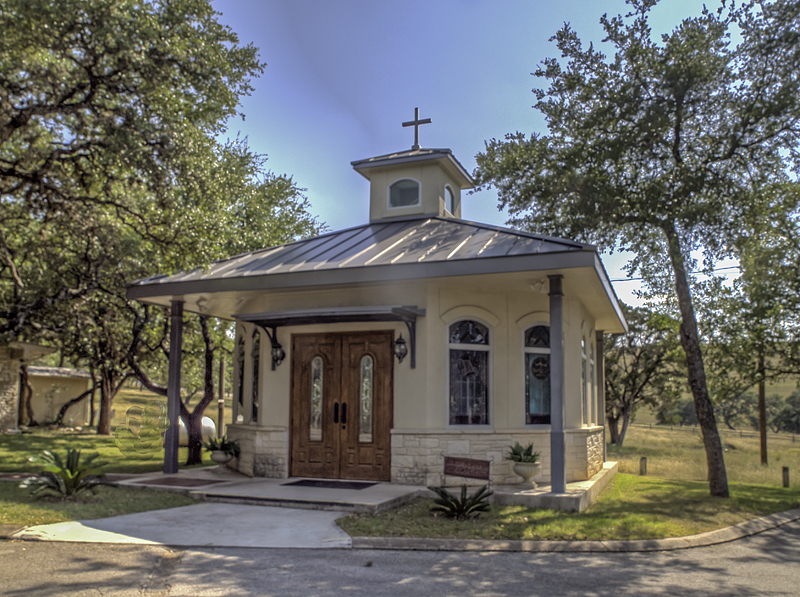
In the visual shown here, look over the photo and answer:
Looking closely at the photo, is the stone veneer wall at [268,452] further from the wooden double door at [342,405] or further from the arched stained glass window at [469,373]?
the arched stained glass window at [469,373]

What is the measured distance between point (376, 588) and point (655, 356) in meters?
29.9

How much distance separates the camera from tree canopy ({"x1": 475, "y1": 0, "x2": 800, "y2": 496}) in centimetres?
1290

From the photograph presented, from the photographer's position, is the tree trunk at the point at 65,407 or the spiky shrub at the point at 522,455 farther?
the tree trunk at the point at 65,407

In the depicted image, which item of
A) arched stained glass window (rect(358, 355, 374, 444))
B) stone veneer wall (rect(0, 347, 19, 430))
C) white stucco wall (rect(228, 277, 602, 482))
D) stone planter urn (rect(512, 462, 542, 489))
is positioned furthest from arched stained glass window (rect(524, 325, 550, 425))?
stone veneer wall (rect(0, 347, 19, 430))

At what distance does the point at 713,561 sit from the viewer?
6773mm

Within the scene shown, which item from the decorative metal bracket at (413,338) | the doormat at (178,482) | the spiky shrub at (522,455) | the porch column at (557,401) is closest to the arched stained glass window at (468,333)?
the decorative metal bracket at (413,338)

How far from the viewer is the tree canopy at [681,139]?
42.3 ft

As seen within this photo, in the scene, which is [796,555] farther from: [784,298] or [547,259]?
[784,298]

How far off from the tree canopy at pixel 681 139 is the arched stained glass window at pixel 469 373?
4.62m

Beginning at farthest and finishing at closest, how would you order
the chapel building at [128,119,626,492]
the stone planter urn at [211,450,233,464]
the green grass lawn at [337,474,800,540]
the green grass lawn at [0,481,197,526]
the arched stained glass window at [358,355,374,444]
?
the stone planter urn at [211,450,233,464] → the arched stained glass window at [358,355,374,444] → the chapel building at [128,119,626,492] → the green grass lawn at [0,481,197,526] → the green grass lawn at [337,474,800,540]

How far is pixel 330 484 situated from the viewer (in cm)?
1062

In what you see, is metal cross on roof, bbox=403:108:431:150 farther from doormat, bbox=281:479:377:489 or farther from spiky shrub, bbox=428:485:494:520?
spiky shrub, bbox=428:485:494:520

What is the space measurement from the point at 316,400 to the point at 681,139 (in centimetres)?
962

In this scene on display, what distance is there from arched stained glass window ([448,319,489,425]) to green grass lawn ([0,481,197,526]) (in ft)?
14.7
